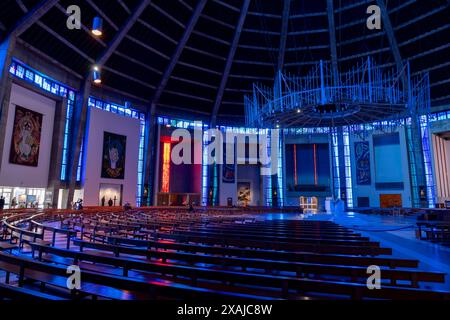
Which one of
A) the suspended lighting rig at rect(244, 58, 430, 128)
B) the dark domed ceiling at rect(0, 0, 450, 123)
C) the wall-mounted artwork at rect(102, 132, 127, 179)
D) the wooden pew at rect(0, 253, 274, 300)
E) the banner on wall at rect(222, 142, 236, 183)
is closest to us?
the wooden pew at rect(0, 253, 274, 300)

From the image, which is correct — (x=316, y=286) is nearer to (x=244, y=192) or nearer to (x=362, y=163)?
(x=362, y=163)

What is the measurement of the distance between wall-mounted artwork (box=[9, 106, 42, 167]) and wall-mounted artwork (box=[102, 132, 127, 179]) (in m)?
4.81

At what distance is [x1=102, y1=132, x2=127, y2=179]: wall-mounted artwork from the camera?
22656mm

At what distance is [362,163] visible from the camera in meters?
28.5

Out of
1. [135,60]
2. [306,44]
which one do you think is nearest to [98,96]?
[135,60]

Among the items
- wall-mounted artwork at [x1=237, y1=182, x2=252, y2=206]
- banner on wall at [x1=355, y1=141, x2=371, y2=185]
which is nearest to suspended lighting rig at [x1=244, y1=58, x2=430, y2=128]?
banner on wall at [x1=355, y1=141, x2=371, y2=185]

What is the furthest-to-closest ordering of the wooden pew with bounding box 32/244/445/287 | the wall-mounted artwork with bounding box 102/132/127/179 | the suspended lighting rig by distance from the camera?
the wall-mounted artwork with bounding box 102/132/127/179, the suspended lighting rig, the wooden pew with bounding box 32/244/445/287

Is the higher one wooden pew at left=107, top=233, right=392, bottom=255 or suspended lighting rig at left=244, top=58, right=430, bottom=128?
suspended lighting rig at left=244, top=58, right=430, bottom=128

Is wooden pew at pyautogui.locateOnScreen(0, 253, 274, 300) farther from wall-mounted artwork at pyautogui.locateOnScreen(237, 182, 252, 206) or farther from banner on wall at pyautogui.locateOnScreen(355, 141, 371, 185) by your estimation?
wall-mounted artwork at pyautogui.locateOnScreen(237, 182, 252, 206)

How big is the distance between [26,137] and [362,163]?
89.8ft

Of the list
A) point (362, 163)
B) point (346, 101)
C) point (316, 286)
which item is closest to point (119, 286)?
point (316, 286)

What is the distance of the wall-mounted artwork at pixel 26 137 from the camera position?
16.9m

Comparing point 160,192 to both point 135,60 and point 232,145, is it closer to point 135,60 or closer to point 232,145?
point 232,145

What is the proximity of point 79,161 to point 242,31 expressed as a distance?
1574 centimetres
